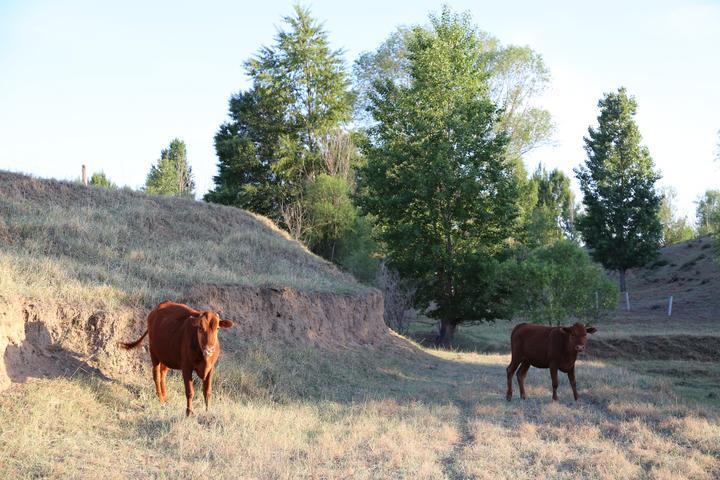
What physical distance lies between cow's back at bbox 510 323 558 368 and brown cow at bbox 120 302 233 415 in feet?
23.3

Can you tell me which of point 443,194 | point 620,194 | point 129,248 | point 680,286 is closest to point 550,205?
point 680,286

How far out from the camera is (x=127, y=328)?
43.1 feet

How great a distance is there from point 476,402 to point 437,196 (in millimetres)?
15510

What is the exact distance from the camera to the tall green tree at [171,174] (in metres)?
56.3

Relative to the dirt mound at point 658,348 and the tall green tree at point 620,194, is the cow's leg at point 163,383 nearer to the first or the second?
the dirt mound at point 658,348

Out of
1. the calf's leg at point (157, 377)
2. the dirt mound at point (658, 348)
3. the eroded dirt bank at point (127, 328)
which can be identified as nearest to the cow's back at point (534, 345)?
the eroded dirt bank at point (127, 328)

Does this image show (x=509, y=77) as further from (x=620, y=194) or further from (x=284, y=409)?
(x=284, y=409)

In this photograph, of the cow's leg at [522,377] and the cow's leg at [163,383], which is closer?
the cow's leg at [163,383]

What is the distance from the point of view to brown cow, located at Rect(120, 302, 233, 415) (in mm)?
10391

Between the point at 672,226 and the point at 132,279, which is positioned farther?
the point at 672,226

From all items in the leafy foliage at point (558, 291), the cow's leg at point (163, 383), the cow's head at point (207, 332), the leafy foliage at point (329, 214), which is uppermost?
the leafy foliage at point (329, 214)

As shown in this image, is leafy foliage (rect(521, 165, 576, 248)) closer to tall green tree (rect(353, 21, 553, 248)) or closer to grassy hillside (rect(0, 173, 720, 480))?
tall green tree (rect(353, 21, 553, 248))

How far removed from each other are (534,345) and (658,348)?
56.1 ft

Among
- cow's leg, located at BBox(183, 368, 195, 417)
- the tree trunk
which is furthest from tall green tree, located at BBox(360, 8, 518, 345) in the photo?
cow's leg, located at BBox(183, 368, 195, 417)
